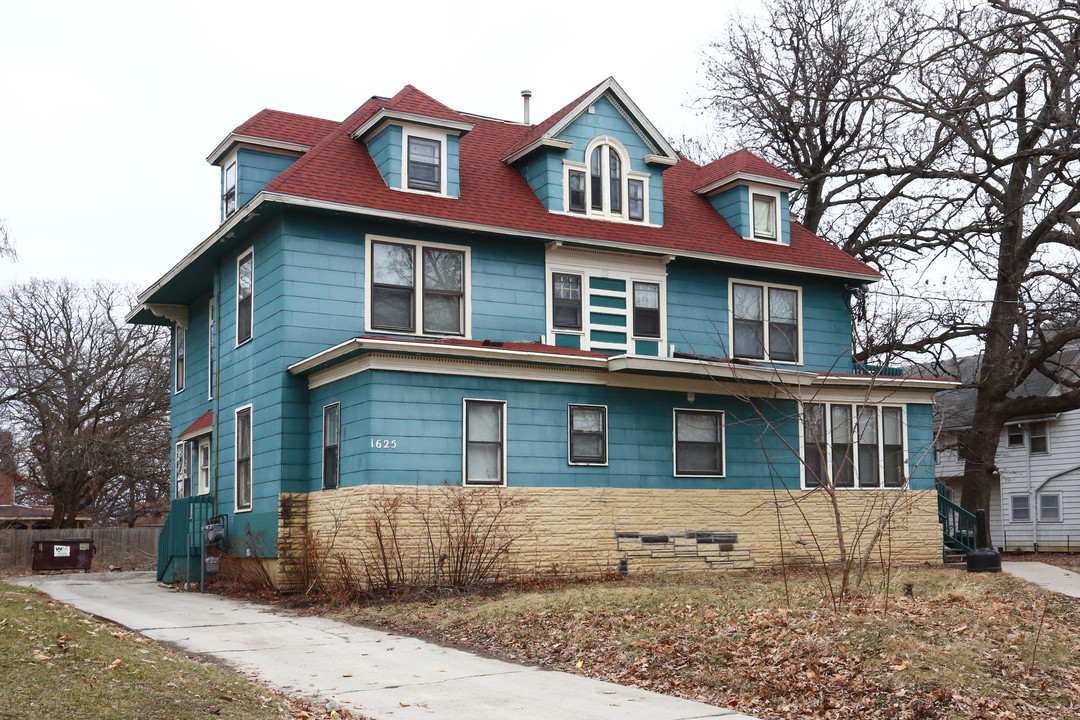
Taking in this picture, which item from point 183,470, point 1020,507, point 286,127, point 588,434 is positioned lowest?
point 1020,507

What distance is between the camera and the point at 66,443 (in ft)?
136

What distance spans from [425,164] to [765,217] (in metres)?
8.47

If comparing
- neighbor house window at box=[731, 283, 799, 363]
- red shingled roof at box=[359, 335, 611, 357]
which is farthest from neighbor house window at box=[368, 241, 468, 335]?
neighbor house window at box=[731, 283, 799, 363]

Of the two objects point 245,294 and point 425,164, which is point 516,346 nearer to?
point 425,164

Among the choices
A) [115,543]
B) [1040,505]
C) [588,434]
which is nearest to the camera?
[588,434]

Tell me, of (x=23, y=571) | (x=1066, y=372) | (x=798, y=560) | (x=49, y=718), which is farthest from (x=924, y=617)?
(x=1066, y=372)

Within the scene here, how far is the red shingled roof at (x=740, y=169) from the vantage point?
79.6ft

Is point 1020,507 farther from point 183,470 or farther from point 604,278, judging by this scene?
point 183,470

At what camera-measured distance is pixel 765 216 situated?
2452 centimetres

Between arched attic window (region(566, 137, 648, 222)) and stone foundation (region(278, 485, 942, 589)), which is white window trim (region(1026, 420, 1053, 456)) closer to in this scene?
stone foundation (region(278, 485, 942, 589))

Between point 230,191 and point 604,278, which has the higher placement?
point 230,191

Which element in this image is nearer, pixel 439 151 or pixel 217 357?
pixel 439 151

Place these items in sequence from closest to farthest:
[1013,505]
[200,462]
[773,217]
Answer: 1. [200,462]
2. [773,217]
3. [1013,505]

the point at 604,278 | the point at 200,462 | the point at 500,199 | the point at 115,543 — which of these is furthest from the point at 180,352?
the point at 604,278
